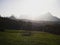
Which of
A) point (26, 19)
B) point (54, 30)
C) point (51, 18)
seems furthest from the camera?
point (51, 18)

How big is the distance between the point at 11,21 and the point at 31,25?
11.5 ft

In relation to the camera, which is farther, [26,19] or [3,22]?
[26,19]

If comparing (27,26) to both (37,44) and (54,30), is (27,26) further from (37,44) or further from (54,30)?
(37,44)

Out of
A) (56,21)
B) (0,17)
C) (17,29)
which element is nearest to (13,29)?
(17,29)

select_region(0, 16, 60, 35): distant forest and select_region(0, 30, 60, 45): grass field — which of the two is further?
select_region(0, 16, 60, 35): distant forest

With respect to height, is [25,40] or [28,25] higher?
[28,25]

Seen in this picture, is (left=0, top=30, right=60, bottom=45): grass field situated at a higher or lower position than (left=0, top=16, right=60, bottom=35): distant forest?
lower

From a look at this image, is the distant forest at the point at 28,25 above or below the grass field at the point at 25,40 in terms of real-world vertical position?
above

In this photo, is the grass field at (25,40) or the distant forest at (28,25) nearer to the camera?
the grass field at (25,40)

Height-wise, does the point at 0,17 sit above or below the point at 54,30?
above

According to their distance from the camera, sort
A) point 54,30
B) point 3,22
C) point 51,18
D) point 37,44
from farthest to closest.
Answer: point 51,18, point 3,22, point 54,30, point 37,44

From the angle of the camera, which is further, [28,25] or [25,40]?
[28,25]

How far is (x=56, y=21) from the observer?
2059 centimetres

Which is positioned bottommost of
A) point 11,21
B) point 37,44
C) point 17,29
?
point 37,44
